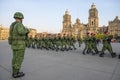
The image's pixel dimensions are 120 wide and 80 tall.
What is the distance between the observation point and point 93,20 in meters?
78.2

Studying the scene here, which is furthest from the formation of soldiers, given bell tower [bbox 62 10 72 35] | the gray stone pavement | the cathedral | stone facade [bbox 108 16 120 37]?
bell tower [bbox 62 10 72 35]

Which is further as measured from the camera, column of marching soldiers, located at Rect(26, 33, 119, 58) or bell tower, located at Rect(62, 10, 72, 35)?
bell tower, located at Rect(62, 10, 72, 35)

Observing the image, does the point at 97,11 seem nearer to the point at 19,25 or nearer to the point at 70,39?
the point at 70,39

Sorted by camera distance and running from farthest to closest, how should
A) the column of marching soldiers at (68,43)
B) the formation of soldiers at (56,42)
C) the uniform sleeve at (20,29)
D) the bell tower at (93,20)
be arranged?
the bell tower at (93,20)
the formation of soldiers at (56,42)
the column of marching soldiers at (68,43)
the uniform sleeve at (20,29)

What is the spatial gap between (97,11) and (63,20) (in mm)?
24909

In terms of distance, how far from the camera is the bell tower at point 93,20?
254 feet

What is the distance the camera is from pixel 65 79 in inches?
158

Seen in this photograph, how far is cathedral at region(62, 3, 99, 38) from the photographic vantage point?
77.9 m

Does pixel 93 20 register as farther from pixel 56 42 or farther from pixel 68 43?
pixel 56 42

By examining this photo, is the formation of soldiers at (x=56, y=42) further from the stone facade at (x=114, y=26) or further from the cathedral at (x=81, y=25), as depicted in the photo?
the stone facade at (x=114, y=26)

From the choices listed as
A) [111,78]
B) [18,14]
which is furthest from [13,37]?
[111,78]

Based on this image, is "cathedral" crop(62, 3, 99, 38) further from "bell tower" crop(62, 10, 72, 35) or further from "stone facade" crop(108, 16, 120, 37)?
"stone facade" crop(108, 16, 120, 37)

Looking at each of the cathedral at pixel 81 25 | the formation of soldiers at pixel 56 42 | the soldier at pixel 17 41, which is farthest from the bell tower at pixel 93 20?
the soldier at pixel 17 41

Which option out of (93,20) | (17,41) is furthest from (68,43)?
(93,20)
